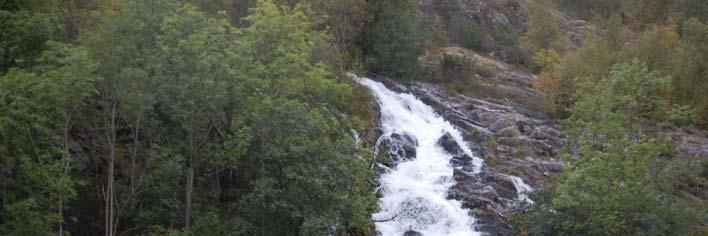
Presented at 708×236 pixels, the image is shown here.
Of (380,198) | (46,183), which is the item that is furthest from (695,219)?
(46,183)

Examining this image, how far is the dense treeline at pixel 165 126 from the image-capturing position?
20.8m

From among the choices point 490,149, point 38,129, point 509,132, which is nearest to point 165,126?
point 38,129

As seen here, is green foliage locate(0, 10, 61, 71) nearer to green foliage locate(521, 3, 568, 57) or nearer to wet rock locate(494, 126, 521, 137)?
wet rock locate(494, 126, 521, 137)

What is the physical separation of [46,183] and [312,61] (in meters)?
13.8

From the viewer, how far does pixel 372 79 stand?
151ft

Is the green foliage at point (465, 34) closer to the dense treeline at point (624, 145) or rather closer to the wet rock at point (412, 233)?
the dense treeline at point (624, 145)

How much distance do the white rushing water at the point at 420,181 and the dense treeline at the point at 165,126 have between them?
5.05 metres

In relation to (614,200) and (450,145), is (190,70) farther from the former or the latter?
(450,145)

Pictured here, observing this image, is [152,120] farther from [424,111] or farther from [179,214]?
[424,111]

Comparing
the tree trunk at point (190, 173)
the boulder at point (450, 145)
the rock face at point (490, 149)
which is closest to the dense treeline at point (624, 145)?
the rock face at point (490, 149)

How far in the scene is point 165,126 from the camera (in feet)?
81.4

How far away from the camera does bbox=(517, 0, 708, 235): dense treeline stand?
89.5ft

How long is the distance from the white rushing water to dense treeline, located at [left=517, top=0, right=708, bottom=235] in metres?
3.28

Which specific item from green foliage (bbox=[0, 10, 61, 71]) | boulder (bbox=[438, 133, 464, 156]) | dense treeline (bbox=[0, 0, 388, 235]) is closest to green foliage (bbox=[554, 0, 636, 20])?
boulder (bbox=[438, 133, 464, 156])
